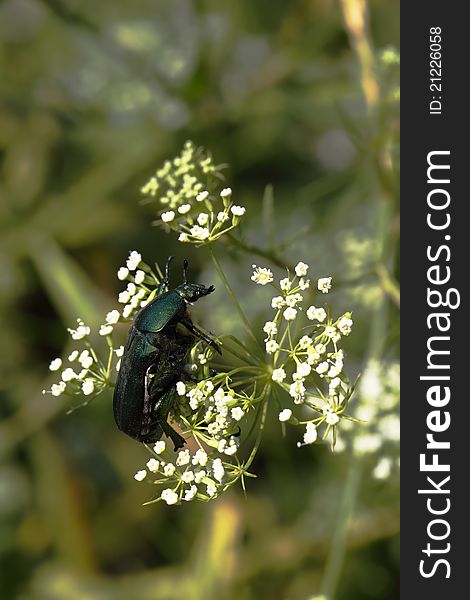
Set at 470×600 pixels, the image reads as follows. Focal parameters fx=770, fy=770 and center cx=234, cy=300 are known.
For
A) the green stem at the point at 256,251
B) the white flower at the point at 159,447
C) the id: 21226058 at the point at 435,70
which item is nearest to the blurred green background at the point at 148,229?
the id: 21226058 at the point at 435,70

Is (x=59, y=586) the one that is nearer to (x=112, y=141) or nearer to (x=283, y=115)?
(x=112, y=141)

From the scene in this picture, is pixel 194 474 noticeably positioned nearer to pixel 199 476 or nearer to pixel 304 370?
pixel 199 476

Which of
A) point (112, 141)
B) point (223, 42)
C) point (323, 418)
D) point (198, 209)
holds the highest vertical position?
point (223, 42)

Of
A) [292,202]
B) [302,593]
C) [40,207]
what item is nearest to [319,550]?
[302,593]

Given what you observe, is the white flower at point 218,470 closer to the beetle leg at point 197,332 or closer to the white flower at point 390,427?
the beetle leg at point 197,332

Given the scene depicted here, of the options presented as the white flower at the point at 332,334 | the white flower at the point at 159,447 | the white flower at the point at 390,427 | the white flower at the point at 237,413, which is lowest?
the white flower at the point at 159,447

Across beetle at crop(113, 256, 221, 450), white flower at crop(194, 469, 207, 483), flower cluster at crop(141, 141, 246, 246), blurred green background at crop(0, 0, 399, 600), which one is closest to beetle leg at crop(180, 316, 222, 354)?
beetle at crop(113, 256, 221, 450)

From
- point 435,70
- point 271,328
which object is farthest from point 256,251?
point 435,70
